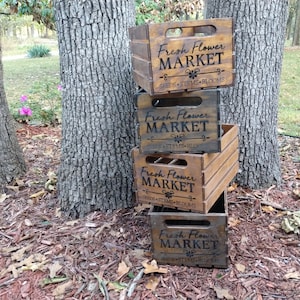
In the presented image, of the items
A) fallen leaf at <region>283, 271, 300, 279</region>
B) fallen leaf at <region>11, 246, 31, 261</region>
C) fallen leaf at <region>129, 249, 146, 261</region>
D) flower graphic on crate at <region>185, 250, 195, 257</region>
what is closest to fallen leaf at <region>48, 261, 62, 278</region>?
fallen leaf at <region>11, 246, 31, 261</region>

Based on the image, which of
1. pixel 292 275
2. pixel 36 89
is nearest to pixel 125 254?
pixel 292 275

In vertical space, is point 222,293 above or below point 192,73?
below

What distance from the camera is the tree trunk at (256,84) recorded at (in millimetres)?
2938

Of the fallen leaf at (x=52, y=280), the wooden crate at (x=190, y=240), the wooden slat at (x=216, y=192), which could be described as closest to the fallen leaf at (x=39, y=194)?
the fallen leaf at (x=52, y=280)

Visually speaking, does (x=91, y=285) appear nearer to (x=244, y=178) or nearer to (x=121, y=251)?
(x=121, y=251)

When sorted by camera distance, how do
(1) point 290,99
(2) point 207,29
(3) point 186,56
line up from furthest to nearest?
(1) point 290,99 < (2) point 207,29 < (3) point 186,56

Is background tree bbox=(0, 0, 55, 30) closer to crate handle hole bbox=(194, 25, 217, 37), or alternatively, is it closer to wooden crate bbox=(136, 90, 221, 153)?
crate handle hole bbox=(194, 25, 217, 37)

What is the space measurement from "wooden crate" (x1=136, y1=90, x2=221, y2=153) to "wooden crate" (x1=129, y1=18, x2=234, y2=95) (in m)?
0.10

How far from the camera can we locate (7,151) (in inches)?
134

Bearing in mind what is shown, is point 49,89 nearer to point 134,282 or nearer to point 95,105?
point 95,105

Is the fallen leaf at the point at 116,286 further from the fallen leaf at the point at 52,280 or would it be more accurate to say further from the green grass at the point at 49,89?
the green grass at the point at 49,89

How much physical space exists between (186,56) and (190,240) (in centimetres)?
116

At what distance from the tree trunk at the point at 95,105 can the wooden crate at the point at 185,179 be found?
1.67 feet

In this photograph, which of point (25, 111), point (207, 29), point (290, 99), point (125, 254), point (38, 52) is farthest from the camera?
point (38, 52)
